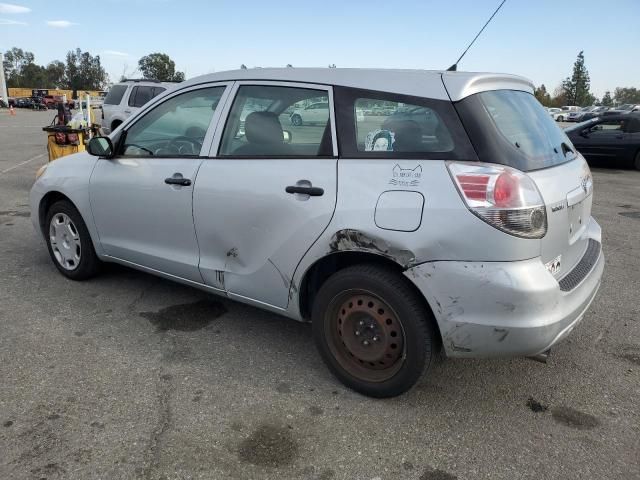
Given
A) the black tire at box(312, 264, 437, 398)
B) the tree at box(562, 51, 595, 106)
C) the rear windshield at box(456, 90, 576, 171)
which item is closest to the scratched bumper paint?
the black tire at box(312, 264, 437, 398)

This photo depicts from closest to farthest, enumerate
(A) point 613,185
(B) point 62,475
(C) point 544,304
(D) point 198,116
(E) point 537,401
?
(B) point 62,475, (C) point 544,304, (E) point 537,401, (D) point 198,116, (A) point 613,185

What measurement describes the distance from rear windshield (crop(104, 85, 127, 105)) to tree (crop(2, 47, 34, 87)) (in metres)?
113

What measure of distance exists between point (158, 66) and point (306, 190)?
3977 inches

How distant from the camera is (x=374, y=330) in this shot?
9.37ft

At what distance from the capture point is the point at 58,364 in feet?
10.6

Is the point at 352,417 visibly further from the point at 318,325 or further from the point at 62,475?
the point at 62,475

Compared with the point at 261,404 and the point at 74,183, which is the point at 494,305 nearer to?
the point at 261,404

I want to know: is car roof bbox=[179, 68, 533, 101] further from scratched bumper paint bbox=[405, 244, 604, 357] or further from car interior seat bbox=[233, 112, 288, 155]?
scratched bumper paint bbox=[405, 244, 604, 357]

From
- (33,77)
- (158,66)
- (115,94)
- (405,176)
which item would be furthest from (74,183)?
(33,77)

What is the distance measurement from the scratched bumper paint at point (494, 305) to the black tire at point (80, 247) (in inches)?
115

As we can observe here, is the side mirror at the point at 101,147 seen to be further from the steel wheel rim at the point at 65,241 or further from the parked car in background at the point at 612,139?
the parked car in background at the point at 612,139

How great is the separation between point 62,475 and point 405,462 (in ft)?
4.95

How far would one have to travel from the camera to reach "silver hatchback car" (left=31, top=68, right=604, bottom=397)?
8.18 ft

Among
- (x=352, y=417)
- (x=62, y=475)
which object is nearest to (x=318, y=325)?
(x=352, y=417)
